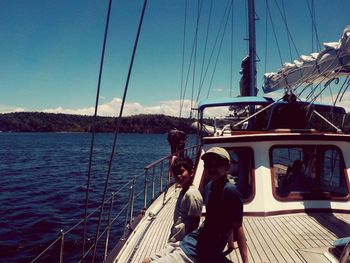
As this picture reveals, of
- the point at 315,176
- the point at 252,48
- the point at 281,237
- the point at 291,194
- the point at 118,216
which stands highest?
the point at 252,48

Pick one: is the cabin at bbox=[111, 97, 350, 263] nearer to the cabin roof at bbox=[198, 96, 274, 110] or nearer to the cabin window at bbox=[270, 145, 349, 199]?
the cabin window at bbox=[270, 145, 349, 199]

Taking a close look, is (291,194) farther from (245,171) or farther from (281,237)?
(281,237)

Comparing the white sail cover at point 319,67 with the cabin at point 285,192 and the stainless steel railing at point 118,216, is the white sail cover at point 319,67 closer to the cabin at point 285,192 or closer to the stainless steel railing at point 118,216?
the cabin at point 285,192

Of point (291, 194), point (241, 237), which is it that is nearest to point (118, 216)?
point (291, 194)

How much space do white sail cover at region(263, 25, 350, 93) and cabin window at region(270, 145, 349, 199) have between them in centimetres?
160

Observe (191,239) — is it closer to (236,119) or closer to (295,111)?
(295,111)

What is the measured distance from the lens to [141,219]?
7570 mm

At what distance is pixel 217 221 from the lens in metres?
3.13

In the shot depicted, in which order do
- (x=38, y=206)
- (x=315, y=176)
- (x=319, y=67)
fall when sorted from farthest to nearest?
1. (x=38, y=206)
2. (x=315, y=176)
3. (x=319, y=67)

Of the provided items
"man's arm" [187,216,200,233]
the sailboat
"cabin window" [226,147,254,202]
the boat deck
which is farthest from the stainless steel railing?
"cabin window" [226,147,254,202]

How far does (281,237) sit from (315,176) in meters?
2.16

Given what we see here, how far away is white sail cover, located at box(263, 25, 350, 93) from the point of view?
521cm

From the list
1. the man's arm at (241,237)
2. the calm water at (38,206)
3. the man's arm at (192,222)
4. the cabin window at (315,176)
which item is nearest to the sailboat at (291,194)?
the cabin window at (315,176)

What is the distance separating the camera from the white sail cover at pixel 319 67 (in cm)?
521
